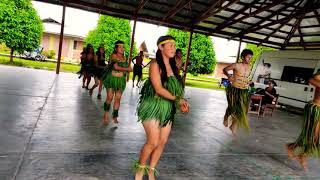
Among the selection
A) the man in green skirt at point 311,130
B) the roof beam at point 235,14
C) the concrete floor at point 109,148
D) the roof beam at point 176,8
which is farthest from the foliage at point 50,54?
the man in green skirt at point 311,130

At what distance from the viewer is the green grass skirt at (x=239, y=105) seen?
5.51 metres

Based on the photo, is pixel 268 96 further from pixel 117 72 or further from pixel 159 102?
pixel 159 102

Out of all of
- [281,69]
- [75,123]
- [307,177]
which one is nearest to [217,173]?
[307,177]

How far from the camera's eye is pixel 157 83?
2.81 meters

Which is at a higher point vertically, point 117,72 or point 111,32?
point 111,32

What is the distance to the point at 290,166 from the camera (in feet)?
14.1

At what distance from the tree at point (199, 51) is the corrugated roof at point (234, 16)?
8498mm

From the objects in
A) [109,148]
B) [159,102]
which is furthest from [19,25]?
[159,102]

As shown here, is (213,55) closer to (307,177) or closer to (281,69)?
(281,69)

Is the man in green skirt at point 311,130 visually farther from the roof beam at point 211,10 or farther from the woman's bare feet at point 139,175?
the roof beam at point 211,10

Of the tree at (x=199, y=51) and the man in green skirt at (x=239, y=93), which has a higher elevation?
the tree at (x=199, y=51)

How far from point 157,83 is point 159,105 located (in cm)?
22

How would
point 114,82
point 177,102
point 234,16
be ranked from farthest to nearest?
point 234,16
point 114,82
point 177,102

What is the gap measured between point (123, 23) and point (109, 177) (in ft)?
84.1
